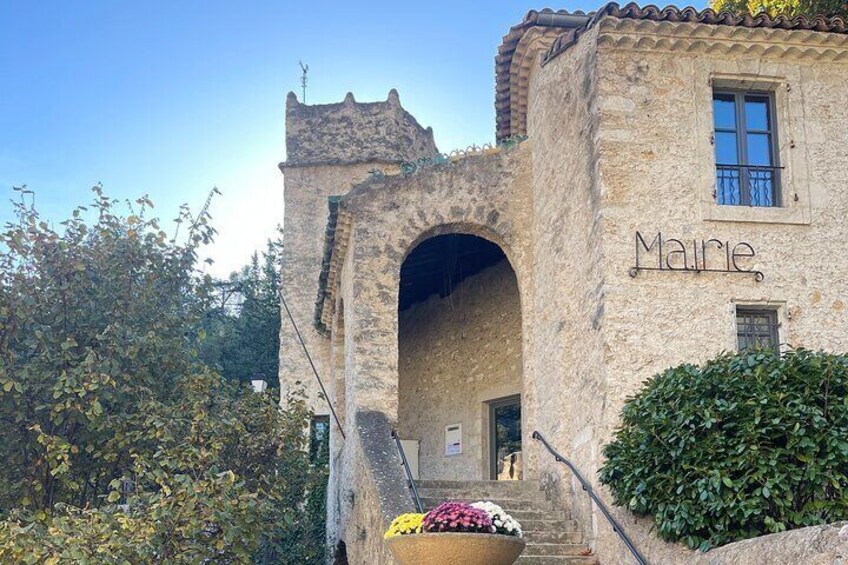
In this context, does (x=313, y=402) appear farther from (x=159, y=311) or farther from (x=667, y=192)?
(x=667, y=192)

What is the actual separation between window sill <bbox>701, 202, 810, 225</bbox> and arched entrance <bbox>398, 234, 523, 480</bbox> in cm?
578

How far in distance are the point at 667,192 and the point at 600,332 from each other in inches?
69.2

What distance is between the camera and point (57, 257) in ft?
45.9

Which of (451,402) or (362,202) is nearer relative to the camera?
(362,202)

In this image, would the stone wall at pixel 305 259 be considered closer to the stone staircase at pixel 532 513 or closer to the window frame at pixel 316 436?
the window frame at pixel 316 436

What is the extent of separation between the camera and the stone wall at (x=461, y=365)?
17469 millimetres

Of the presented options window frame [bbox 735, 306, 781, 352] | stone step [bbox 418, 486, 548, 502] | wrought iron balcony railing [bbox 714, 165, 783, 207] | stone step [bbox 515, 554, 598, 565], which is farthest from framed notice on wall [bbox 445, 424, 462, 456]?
wrought iron balcony railing [bbox 714, 165, 783, 207]

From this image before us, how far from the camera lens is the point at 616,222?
11508 mm

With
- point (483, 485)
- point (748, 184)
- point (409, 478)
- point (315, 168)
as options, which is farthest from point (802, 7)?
point (315, 168)

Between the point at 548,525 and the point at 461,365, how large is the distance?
6707 mm

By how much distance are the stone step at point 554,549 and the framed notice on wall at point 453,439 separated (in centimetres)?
695

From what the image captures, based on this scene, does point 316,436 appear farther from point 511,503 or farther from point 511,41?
point 511,41

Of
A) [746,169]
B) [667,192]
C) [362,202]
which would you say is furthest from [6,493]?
[746,169]

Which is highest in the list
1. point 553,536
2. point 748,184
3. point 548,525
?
point 748,184
